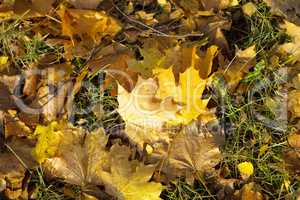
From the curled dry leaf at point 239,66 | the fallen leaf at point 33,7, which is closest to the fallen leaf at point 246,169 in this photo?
the curled dry leaf at point 239,66

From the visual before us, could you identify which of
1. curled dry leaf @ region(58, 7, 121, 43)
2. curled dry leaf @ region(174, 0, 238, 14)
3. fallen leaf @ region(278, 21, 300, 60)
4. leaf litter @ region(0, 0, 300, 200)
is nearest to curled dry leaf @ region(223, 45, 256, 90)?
leaf litter @ region(0, 0, 300, 200)

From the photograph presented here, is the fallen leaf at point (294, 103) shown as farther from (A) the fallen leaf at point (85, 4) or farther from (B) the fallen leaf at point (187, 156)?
(A) the fallen leaf at point (85, 4)

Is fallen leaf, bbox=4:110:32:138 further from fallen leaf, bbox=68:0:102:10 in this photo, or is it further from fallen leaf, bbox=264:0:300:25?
fallen leaf, bbox=264:0:300:25

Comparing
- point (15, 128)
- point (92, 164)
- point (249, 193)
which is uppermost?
point (15, 128)

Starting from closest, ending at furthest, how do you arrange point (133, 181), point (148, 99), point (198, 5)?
point (133, 181) < point (148, 99) < point (198, 5)

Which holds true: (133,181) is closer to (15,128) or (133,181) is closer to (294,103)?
(15,128)

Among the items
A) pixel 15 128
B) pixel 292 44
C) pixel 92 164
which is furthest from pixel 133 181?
pixel 292 44

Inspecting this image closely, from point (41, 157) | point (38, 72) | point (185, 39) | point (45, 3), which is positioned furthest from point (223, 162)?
point (45, 3)

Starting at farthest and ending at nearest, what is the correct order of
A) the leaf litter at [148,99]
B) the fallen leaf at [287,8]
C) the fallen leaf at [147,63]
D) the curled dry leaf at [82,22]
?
the fallen leaf at [287,8]
the curled dry leaf at [82,22]
the fallen leaf at [147,63]
the leaf litter at [148,99]

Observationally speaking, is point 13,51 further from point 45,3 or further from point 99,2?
point 99,2
